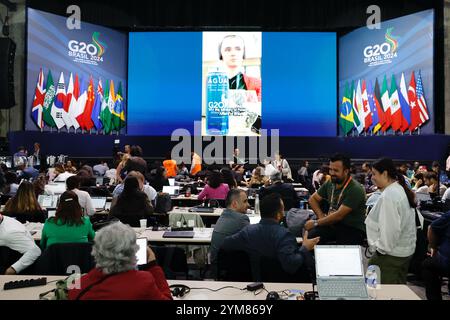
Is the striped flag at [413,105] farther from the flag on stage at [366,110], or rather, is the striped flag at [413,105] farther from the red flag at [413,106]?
the flag on stage at [366,110]

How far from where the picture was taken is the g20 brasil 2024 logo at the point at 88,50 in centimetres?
1658

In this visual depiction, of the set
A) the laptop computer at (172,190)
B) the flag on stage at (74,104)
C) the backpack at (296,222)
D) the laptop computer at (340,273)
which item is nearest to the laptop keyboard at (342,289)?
the laptop computer at (340,273)

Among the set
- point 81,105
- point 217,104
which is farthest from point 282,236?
point 217,104

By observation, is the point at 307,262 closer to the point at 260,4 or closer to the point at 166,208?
the point at 166,208

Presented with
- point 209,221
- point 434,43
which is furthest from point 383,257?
point 434,43

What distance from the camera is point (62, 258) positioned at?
388cm

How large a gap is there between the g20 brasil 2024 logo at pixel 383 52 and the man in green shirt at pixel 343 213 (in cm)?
1268

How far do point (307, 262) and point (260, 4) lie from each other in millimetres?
15366

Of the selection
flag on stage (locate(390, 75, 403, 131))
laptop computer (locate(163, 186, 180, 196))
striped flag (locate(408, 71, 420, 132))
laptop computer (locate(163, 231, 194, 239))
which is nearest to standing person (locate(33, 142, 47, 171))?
laptop computer (locate(163, 186, 180, 196))

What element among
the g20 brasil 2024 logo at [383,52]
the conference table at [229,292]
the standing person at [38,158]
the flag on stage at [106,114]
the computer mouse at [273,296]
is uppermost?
the g20 brasil 2024 logo at [383,52]

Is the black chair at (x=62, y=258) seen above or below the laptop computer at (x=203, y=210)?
below

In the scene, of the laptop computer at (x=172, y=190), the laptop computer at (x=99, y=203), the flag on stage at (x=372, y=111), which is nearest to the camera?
the laptop computer at (x=99, y=203)
